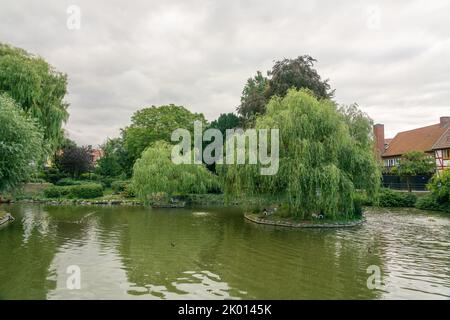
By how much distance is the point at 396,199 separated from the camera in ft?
93.5

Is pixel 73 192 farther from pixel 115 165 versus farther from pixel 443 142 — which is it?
pixel 443 142

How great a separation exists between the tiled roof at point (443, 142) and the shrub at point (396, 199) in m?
8.44

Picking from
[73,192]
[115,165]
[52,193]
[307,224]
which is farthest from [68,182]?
[307,224]

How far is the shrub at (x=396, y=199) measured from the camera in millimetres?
28172

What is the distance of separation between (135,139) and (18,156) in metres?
27.7

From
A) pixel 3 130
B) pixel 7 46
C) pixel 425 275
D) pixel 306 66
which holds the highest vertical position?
pixel 306 66

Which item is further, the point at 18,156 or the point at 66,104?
the point at 66,104

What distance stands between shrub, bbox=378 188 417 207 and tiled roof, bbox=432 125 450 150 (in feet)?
27.7

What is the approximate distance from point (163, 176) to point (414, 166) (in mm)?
22843

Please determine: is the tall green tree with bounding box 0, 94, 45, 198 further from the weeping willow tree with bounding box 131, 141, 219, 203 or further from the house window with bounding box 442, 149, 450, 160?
the house window with bounding box 442, 149, 450, 160

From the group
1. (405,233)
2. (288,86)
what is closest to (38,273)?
(405,233)

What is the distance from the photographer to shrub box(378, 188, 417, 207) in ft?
92.4

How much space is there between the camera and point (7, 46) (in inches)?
770
